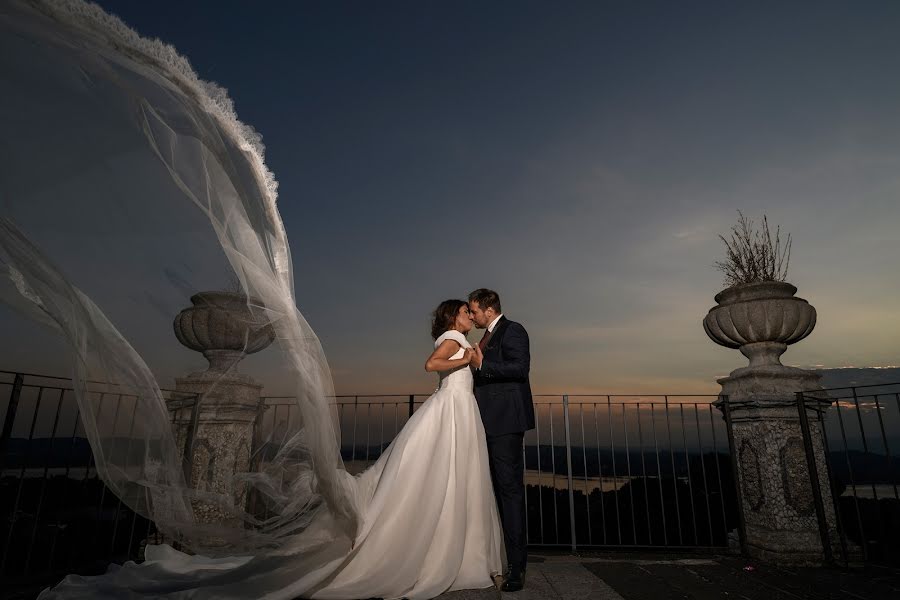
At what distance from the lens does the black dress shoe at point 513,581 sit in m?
3.50

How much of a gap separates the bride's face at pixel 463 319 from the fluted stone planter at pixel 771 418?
12.5 ft

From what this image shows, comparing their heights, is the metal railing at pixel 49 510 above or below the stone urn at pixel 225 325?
below

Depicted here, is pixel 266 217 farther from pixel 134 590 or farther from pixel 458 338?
pixel 134 590

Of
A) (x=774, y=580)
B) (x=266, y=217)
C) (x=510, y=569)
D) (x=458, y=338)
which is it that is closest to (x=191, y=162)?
(x=266, y=217)

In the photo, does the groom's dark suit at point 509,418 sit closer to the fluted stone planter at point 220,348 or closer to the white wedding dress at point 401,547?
the white wedding dress at point 401,547

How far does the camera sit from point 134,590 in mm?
2826

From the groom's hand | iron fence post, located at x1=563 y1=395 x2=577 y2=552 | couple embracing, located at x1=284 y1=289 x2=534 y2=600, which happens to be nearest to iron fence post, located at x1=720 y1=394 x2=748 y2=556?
iron fence post, located at x1=563 y1=395 x2=577 y2=552

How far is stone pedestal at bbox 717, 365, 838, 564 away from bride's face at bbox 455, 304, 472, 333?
3.89m

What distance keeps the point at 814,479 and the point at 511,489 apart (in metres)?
3.98

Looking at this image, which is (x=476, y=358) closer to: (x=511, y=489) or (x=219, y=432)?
(x=511, y=489)

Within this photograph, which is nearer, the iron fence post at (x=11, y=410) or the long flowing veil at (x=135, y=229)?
the long flowing veil at (x=135, y=229)

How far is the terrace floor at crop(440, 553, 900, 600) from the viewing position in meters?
3.69

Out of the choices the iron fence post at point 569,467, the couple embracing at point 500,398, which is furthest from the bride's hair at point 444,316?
the iron fence post at point 569,467

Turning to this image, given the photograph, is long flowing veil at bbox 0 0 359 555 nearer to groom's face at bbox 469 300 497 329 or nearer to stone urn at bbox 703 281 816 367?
groom's face at bbox 469 300 497 329
